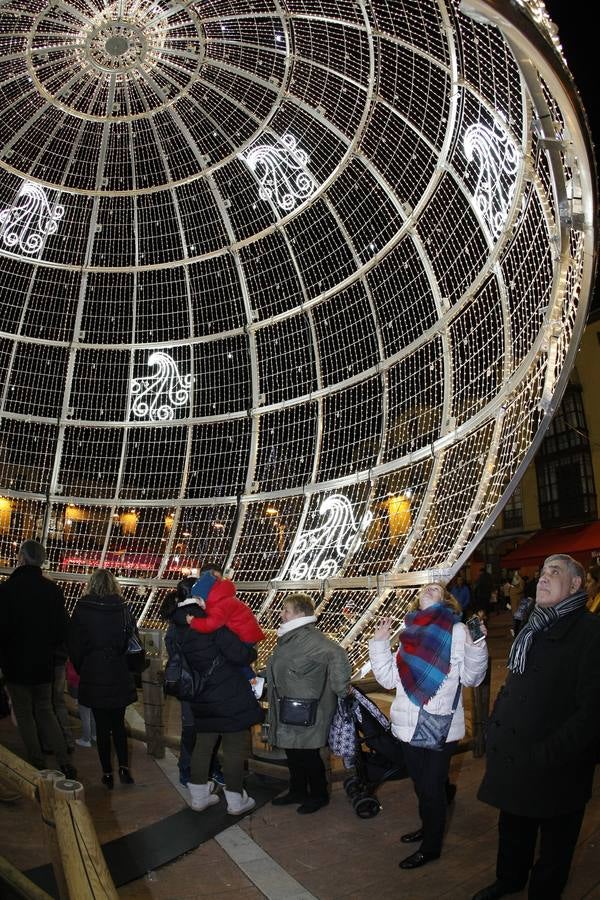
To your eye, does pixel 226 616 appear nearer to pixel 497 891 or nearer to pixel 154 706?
pixel 154 706

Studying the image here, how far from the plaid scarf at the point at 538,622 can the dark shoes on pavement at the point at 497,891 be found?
3.69 ft

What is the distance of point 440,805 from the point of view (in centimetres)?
492

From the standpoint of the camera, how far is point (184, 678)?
20.5 ft

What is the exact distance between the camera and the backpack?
6191 millimetres

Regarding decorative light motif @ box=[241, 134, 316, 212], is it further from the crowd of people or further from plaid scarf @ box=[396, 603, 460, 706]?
plaid scarf @ box=[396, 603, 460, 706]

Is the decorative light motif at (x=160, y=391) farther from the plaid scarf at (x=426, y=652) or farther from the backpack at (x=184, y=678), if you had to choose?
the plaid scarf at (x=426, y=652)

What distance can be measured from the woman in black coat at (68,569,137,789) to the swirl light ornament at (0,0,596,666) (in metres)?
2.92

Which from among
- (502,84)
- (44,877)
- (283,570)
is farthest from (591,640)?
(283,570)

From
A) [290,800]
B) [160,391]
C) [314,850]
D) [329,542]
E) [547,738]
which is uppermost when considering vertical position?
[160,391]

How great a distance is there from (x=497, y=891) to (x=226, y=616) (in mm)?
2861

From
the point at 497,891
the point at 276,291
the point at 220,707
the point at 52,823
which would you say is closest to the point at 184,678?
the point at 220,707

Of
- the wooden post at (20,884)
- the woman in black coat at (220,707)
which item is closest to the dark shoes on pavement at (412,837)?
the woman in black coat at (220,707)

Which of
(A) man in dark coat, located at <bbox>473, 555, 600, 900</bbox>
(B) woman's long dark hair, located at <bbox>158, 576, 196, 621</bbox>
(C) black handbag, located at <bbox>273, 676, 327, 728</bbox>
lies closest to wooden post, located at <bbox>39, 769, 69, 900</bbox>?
(A) man in dark coat, located at <bbox>473, 555, 600, 900</bbox>

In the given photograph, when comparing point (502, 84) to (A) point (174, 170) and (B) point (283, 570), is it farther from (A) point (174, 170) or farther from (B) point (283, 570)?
(B) point (283, 570)
